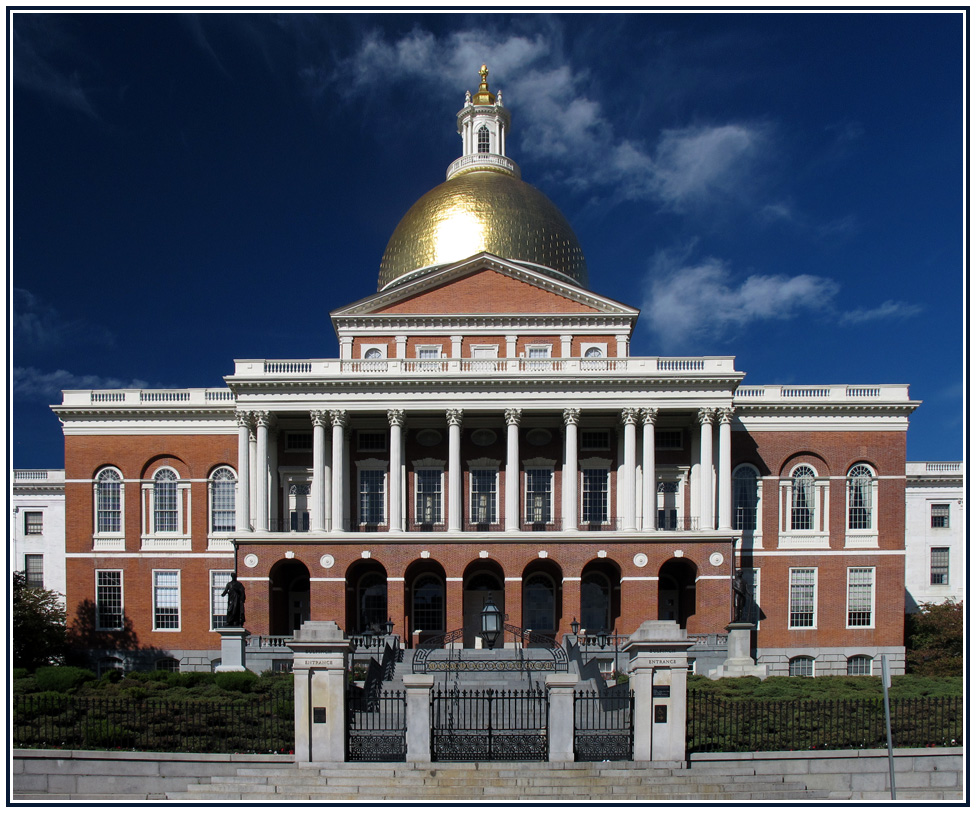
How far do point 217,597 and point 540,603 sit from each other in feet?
50.1

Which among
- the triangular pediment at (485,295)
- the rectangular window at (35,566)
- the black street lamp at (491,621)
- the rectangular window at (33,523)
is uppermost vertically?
the triangular pediment at (485,295)

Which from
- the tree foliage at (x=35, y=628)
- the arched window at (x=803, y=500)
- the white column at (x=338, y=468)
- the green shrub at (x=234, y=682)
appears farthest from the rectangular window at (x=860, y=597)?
the tree foliage at (x=35, y=628)

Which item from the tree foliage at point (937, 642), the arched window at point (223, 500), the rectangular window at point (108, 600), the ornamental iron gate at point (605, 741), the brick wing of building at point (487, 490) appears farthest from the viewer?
the arched window at point (223, 500)

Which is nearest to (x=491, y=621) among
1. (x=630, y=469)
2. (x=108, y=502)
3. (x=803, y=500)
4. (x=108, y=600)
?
(x=630, y=469)

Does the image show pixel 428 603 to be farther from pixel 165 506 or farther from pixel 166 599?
pixel 165 506

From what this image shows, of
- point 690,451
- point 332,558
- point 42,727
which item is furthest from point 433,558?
point 42,727

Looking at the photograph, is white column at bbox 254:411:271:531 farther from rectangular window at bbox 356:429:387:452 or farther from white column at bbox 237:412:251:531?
rectangular window at bbox 356:429:387:452

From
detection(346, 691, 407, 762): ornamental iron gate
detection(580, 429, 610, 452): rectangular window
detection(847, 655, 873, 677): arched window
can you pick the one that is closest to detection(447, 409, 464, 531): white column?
detection(580, 429, 610, 452): rectangular window

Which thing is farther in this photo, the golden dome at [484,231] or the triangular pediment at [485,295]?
the golden dome at [484,231]

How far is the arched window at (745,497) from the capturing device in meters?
41.2

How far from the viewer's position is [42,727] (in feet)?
62.6

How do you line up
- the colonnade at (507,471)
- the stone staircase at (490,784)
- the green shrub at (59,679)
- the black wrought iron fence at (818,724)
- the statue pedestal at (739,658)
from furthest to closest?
the colonnade at (507,471) < the statue pedestal at (739,658) < the green shrub at (59,679) < the black wrought iron fence at (818,724) < the stone staircase at (490,784)

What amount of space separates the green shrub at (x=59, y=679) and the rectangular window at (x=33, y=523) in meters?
32.3

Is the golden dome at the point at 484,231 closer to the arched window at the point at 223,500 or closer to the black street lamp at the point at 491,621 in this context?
the arched window at the point at 223,500
